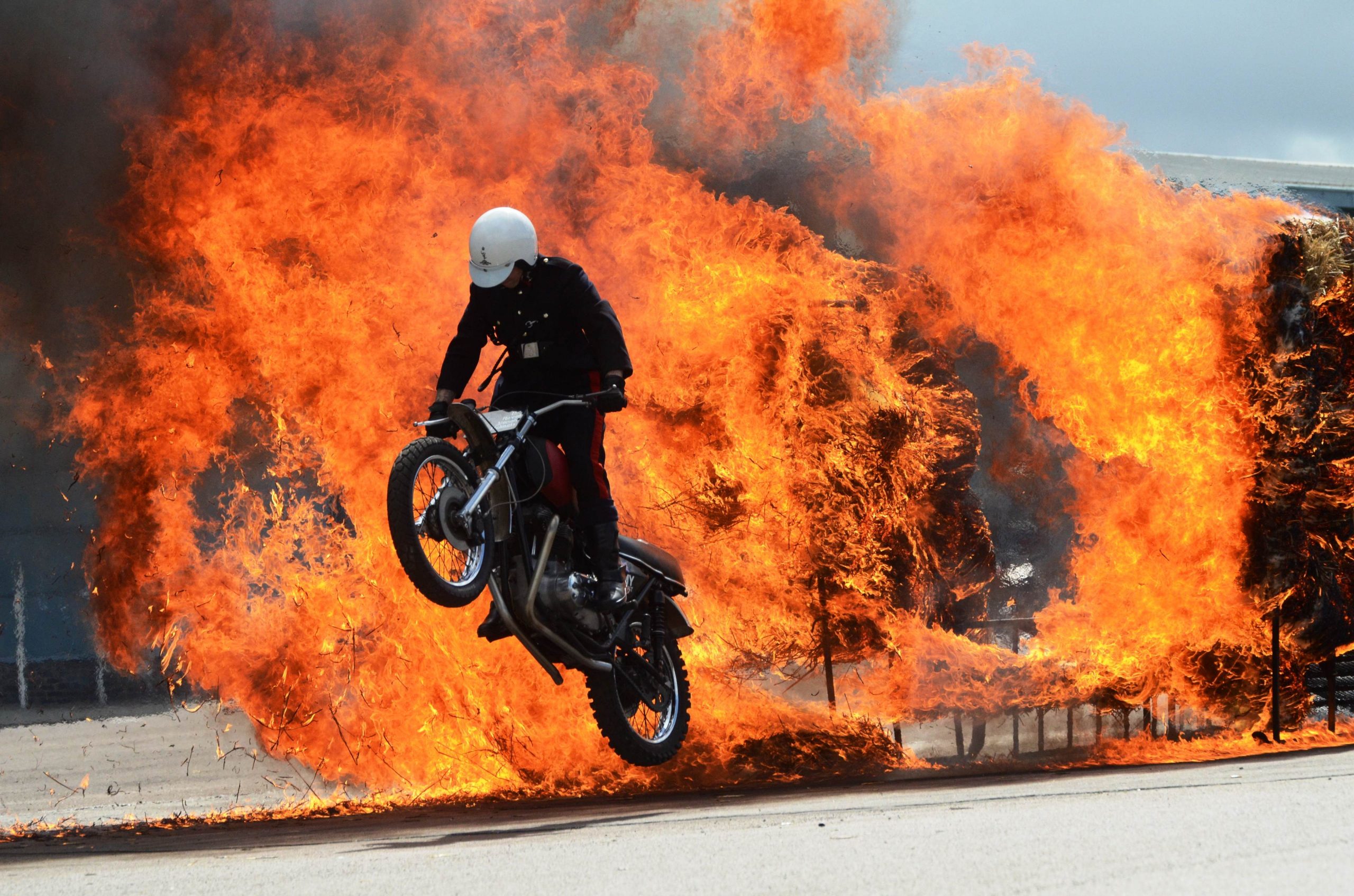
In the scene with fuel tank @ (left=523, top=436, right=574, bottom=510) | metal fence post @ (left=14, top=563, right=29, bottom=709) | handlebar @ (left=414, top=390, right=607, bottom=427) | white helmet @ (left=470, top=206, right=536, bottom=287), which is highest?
white helmet @ (left=470, top=206, right=536, bottom=287)

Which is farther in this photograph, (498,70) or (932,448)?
(932,448)

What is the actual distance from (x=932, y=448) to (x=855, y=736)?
184 inches

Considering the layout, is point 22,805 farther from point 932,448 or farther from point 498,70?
point 932,448

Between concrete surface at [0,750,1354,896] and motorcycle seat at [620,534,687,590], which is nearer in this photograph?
concrete surface at [0,750,1354,896]

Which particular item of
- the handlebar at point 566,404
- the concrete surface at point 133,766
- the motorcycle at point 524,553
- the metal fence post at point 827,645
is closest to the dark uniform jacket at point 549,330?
the handlebar at point 566,404

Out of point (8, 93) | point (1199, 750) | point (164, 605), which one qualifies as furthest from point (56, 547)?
point (1199, 750)

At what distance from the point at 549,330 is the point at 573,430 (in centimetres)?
62

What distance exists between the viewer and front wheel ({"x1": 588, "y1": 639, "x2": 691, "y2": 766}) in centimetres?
772

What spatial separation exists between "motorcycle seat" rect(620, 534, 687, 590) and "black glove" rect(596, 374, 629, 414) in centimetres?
103

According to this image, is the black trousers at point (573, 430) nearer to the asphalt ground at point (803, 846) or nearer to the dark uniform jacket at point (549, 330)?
the dark uniform jacket at point (549, 330)

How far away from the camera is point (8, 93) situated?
1100 centimetres

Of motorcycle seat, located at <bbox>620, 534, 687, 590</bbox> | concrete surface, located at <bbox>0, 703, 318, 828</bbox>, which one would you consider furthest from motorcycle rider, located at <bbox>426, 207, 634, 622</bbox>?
concrete surface, located at <bbox>0, 703, 318, 828</bbox>

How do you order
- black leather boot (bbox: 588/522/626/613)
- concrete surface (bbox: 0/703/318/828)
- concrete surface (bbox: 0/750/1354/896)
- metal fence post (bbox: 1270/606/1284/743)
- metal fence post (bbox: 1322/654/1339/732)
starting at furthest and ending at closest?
metal fence post (bbox: 1322/654/1339/732) < concrete surface (bbox: 0/703/318/828) < metal fence post (bbox: 1270/606/1284/743) < black leather boot (bbox: 588/522/626/613) < concrete surface (bbox: 0/750/1354/896)

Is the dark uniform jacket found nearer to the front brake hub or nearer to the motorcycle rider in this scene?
the motorcycle rider
